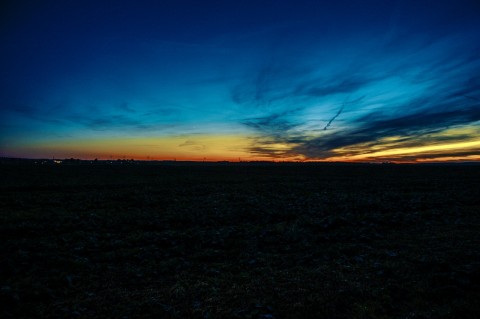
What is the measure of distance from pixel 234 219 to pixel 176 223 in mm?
3759

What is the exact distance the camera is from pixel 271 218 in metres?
19.2

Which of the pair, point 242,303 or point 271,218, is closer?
point 242,303

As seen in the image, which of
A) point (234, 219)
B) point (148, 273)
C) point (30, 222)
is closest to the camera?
point (148, 273)

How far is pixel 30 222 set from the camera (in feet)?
57.1

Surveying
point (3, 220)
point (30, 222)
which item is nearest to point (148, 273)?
point (30, 222)

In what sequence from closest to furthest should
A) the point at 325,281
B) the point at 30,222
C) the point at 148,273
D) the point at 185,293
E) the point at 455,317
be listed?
the point at 455,317
the point at 185,293
the point at 325,281
the point at 148,273
the point at 30,222

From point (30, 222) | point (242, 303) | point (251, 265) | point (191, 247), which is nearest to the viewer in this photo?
point (242, 303)

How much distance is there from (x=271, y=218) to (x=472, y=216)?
1339 centimetres

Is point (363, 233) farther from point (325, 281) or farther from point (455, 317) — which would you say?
point (455, 317)

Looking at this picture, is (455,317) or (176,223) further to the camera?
(176,223)

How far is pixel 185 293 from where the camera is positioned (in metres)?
8.50

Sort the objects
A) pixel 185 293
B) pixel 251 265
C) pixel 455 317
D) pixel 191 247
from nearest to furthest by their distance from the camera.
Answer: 1. pixel 455 317
2. pixel 185 293
3. pixel 251 265
4. pixel 191 247

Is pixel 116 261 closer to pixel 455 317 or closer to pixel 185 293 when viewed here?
pixel 185 293

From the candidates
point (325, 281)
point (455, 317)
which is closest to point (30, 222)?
point (325, 281)
